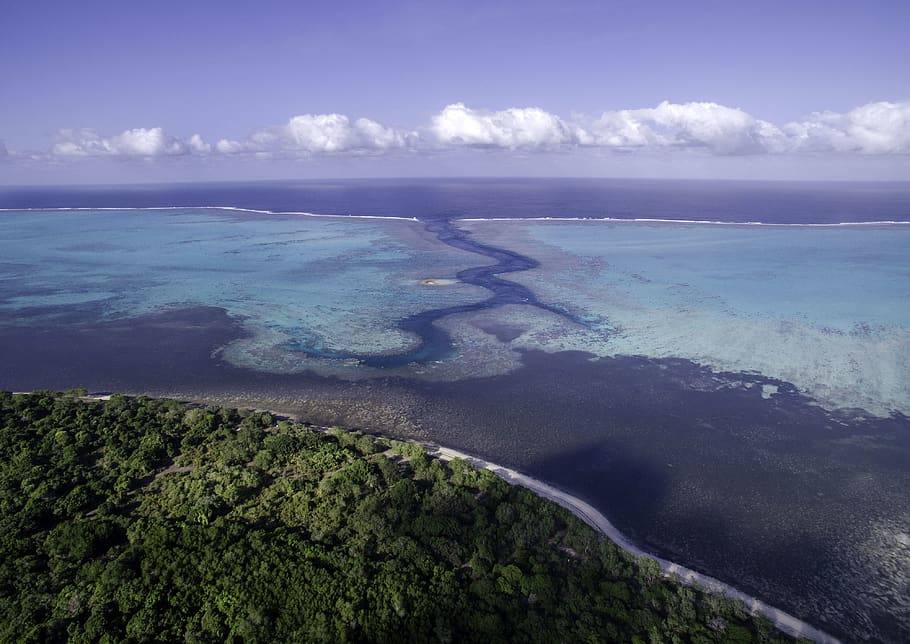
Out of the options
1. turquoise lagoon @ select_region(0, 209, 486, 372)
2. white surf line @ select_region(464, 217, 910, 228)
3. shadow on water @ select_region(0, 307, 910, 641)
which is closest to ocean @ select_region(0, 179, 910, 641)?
shadow on water @ select_region(0, 307, 910, 641)

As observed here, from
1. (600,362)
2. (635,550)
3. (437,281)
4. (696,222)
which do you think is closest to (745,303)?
(600,362)

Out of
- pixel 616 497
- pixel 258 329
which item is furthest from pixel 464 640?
pixel 258 329

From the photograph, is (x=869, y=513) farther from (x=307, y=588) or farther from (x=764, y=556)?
(x=307, y=588)

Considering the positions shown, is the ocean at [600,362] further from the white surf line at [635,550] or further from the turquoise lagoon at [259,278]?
the white surf line at [635,550]

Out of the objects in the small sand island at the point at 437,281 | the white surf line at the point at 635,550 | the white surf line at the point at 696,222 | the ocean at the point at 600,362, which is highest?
the white surf line at the point at 696,222

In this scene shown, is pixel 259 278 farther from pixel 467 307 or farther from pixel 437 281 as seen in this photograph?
pixel 467 307

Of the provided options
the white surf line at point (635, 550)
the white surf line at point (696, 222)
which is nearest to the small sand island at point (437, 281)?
the white surf line at point (635, 550)
